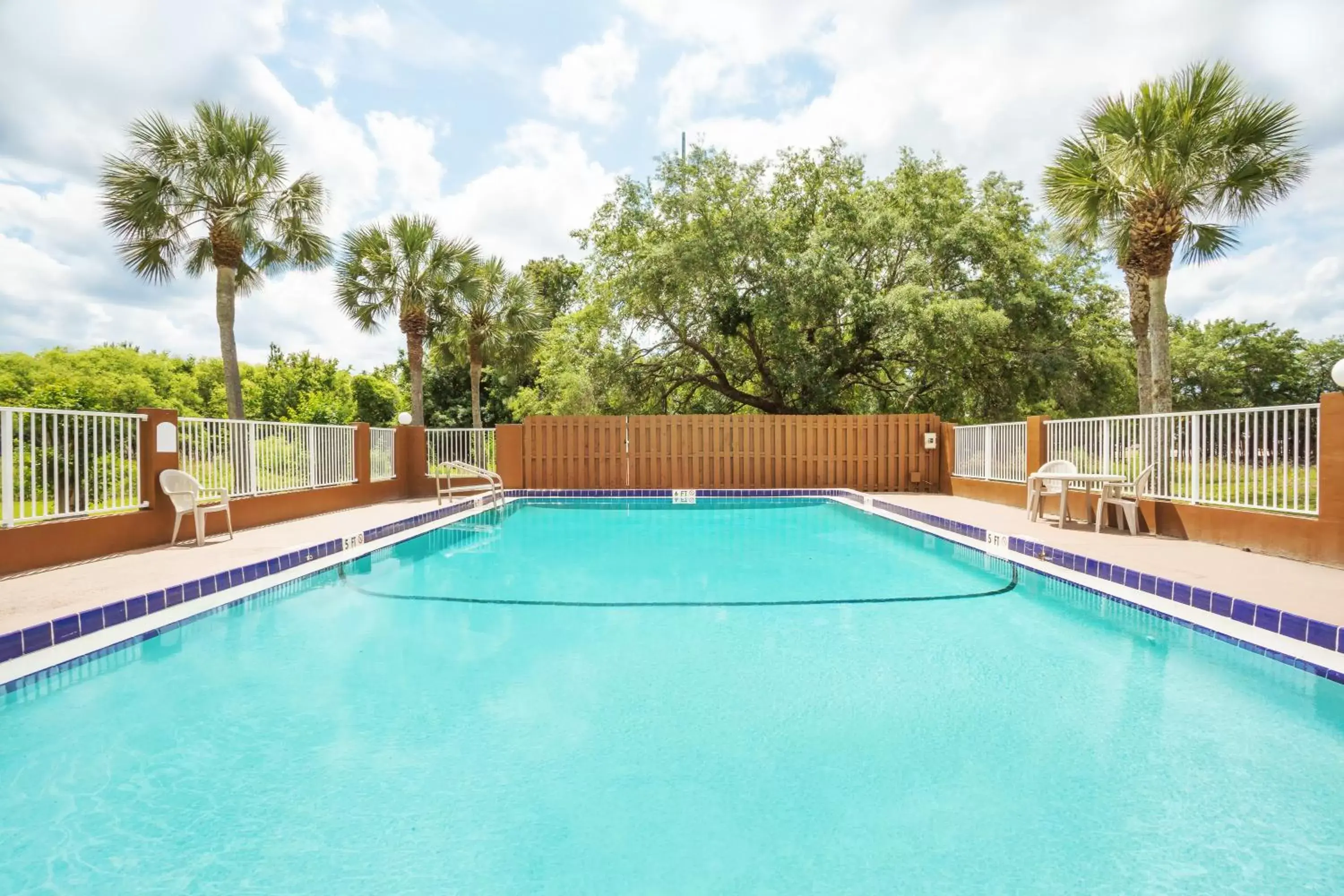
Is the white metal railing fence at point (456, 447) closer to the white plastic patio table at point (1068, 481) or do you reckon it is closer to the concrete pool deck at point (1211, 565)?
the concrete pool deck at point (1211, 565)

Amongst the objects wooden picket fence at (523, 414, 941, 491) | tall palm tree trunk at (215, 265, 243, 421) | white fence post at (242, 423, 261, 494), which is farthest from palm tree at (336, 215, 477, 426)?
white fence post at (242, 423, 261, 494)

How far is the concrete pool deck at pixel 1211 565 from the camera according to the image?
416 centimetres

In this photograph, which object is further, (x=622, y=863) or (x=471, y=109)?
(x=471, y=109)

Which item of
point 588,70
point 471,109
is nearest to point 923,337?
point 588,70

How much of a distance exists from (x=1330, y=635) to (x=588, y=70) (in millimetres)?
13081

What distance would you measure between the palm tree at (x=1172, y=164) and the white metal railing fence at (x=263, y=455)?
11.6 m

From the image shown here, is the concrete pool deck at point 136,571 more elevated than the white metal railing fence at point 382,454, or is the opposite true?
the white metal railing fence at point 382,454

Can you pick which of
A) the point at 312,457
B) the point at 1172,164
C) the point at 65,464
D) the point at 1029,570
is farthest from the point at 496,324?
the point at 1029,570

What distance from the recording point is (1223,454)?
6.62 metres

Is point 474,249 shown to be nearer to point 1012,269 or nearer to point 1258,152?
A: point 1012,269

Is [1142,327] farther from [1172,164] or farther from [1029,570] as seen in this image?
[1029,570]

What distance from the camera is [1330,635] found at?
11.6 feet

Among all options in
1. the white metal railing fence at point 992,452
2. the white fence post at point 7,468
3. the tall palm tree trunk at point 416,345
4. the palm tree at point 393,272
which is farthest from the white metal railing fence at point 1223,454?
the tall palm tree trunk at point 416,345

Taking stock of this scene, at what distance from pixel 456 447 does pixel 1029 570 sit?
1081 centimetres
